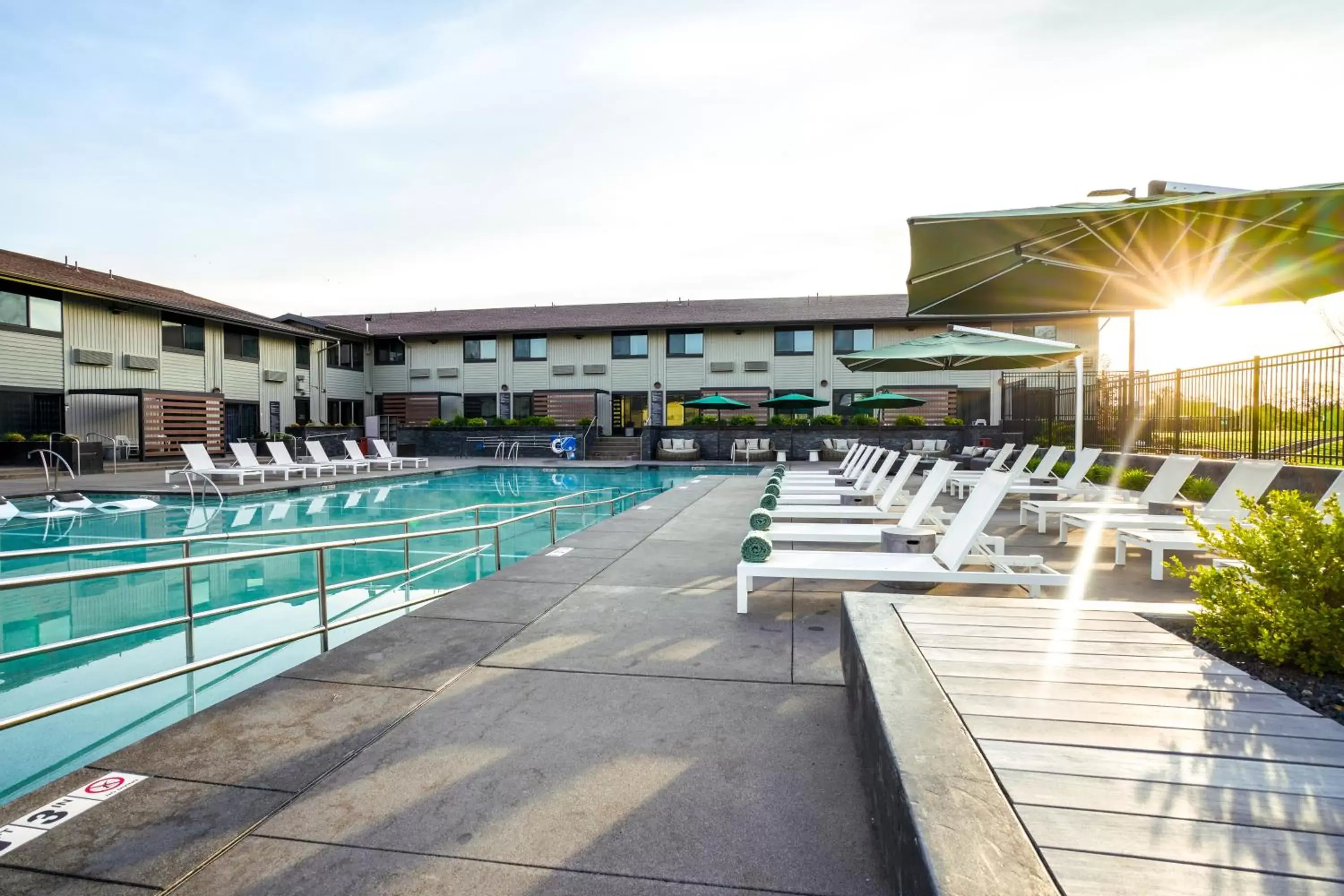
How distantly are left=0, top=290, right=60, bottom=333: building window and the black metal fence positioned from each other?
88.5ft

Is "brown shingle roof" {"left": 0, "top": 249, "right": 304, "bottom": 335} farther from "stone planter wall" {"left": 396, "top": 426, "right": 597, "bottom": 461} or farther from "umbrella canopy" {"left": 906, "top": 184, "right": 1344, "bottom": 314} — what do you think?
"umbrella canopy" {"left": 906, "top": 184, "right": 1344, "bottom": 314}

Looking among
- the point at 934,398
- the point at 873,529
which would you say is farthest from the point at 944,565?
the point at 934,398

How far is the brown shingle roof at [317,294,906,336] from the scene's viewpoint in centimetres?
2758

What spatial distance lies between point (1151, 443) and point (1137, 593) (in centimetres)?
809

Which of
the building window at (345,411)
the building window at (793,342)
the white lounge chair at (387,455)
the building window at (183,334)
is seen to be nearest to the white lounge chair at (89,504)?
the white lounge chair at (387,455)

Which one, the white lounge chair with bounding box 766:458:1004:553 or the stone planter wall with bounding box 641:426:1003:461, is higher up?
the stone planter wall with bounding box 641:426:1003:461

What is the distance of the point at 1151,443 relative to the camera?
11336 millimetres

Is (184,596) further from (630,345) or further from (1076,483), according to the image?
(630,345)

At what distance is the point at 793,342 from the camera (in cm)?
2845

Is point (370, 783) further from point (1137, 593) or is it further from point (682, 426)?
point (682, 426)

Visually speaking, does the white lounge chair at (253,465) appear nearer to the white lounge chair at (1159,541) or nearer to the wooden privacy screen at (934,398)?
the white lounge chair at (1159,541)

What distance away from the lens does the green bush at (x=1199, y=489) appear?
823cm

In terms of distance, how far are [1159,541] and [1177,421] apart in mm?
6338

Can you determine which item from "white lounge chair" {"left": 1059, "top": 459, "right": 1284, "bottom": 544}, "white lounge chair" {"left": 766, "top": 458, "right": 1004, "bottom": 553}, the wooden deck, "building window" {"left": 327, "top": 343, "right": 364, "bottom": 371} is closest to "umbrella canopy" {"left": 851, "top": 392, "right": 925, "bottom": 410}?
"white lounge chair" {"left": 1059, "top": 459, "right": 1284, "bottom": 544}
